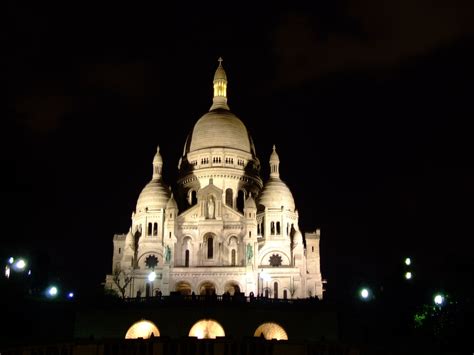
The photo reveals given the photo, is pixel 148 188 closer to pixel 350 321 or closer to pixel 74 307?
pixel 74 307

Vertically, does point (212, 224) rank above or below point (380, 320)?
above

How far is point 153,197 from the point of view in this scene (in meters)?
84.6

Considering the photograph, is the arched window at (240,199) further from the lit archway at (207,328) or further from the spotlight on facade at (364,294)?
the lit archway at (207,328)

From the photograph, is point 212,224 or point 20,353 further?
point 212,224

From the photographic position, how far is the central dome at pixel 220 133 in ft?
296

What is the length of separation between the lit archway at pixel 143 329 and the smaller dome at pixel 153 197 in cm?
3142

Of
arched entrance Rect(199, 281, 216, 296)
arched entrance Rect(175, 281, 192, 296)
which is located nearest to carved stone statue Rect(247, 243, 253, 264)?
arched entrance Rect(199, 281, 216, 296)

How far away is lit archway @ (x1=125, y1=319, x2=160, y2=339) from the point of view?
52844 mm

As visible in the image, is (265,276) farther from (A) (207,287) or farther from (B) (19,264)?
(B) (19,264)

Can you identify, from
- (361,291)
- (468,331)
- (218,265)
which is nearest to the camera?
(468,331)

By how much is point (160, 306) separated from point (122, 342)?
1228 centimetres

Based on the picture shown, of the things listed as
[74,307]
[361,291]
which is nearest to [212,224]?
[361,291]

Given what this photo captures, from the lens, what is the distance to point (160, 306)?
53531mm

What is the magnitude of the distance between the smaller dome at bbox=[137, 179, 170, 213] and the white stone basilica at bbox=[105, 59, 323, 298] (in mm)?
113
